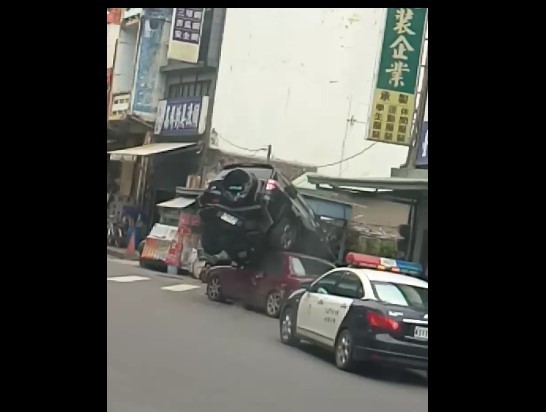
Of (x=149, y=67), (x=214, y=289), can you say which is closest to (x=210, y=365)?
(x=214, y=289)

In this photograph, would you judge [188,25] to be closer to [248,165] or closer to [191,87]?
[191,87]

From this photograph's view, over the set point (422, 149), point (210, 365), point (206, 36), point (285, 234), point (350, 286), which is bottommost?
point (210, 365)

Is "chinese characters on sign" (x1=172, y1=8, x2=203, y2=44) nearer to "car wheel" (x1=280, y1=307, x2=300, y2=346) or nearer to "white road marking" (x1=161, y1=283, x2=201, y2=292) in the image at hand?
"white road marking" (x1=161, y1=283, x2=201, y2=292)

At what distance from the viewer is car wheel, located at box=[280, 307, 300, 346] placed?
2596 millimetres

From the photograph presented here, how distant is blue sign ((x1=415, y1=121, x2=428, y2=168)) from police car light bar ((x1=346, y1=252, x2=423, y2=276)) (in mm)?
364

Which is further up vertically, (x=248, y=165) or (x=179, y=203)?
(x=248, y=165)

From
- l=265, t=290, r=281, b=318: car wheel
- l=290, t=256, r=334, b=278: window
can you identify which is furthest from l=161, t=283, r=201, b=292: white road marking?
l=290, t=256, r=334, b=278: window

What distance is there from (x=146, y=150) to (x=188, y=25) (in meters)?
0.50

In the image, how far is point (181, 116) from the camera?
107 inches

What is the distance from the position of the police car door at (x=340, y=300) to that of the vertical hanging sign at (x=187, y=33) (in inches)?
39.7

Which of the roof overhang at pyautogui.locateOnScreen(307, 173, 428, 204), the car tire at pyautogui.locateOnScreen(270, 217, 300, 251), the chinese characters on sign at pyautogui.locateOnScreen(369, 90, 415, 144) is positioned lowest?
the car tire at pyautogui.locateOnScreen(270, 217, 300, 251)
